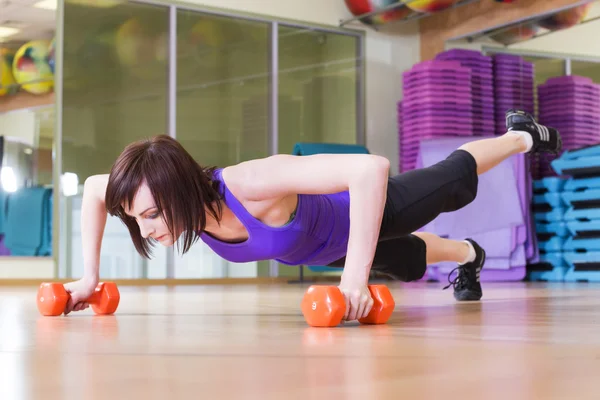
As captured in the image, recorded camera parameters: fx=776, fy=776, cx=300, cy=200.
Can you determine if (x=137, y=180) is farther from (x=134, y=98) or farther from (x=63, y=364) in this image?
(x=134, y=98)

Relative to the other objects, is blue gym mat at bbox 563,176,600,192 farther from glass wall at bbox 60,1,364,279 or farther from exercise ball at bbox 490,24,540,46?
glass wall at bbox 60,1,364,279

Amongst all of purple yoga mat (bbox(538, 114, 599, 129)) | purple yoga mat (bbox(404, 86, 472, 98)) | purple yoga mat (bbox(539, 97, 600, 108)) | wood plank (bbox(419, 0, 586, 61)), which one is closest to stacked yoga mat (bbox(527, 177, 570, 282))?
purple yoga mat (bbox(538, 114, 599, 129))

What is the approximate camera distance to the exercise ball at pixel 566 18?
5535 mm

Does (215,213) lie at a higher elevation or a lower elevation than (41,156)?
lower

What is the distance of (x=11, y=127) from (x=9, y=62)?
485mm

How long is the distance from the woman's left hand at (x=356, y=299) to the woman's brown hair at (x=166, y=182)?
39 cm

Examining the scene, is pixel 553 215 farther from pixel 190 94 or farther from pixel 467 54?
pixel 190 94

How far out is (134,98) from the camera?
607 cm

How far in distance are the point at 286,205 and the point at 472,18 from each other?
5.01m

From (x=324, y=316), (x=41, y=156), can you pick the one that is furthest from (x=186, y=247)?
(x=41, y=156)

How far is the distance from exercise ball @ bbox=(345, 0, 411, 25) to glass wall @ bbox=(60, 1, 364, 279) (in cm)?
31

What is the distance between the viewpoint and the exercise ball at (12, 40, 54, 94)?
5.76 metres

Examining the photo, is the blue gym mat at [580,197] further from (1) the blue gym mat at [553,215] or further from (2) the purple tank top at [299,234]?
(2) the purple tank top at [299,234]

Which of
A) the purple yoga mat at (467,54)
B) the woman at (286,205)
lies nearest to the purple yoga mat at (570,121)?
the purple yoga mat at (467,54)
